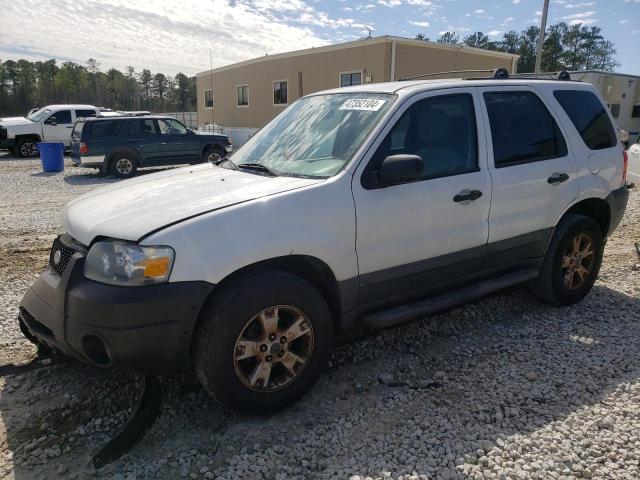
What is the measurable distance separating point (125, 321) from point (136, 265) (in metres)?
0.28

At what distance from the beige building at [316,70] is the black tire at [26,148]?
10.5 m

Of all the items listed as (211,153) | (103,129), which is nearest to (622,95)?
(211,153)

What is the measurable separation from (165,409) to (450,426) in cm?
171

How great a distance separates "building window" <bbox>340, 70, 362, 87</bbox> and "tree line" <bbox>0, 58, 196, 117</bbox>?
4165 centimetres

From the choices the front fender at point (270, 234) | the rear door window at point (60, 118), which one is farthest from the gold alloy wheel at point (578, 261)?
the rear door window at point (60, 118)

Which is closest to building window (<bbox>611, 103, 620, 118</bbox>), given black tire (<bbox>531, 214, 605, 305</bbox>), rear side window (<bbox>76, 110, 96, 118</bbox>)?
black tire (<bbox>531, 214, 605, 305</bbox>)

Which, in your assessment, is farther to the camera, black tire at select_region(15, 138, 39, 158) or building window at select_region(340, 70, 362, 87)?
building window at select_region(340, 70, 362, 87)

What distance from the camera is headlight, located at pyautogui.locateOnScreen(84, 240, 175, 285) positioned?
2.54 meters

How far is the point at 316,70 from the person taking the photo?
74.0ft

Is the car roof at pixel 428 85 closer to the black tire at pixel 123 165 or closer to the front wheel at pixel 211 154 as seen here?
the black tire at pixel 123 165

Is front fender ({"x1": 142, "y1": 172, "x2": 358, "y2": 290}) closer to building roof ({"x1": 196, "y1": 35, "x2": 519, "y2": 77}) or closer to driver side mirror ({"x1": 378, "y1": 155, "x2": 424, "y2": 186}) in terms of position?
driver side mirror ({"x1": 378, "y1": 155, "x2": 424, "y2": 186})

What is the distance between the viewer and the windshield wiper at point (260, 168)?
335 centimetres

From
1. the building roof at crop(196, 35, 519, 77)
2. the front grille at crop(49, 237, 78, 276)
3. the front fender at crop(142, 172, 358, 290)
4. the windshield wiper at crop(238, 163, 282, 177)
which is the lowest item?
the front grille at crop(49, 237, 78, 276)

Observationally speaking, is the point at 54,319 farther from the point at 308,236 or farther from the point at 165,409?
the point at 308,236
